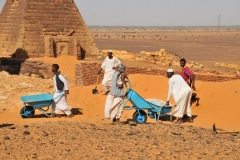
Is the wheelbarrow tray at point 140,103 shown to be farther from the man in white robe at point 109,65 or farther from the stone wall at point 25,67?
the stone wall at point 25,67

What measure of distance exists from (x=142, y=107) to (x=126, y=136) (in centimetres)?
181

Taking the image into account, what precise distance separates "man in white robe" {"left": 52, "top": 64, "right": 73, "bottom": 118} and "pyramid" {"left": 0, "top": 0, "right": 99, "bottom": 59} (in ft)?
35.9

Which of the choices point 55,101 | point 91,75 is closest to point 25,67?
point 91,75

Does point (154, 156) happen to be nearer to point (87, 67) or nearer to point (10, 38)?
point (87, 67)

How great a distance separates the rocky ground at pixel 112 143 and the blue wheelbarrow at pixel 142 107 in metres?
0.97

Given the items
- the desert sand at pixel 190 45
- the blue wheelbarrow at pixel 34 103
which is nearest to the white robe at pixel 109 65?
the blue wheelbarrow at pixel 34 103

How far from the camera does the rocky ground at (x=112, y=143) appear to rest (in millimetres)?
5398

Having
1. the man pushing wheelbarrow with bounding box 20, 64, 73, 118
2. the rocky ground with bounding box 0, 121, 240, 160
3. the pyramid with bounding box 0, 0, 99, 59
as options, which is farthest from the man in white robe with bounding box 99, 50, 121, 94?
the pyramid with bounding box 0, 0, 99, 59

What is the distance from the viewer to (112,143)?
233 inches

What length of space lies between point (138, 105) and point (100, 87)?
11.8 ft

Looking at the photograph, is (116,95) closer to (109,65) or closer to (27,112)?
(27,112)

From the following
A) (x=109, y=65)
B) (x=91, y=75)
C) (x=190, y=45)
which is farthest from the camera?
(x=190, y=45)

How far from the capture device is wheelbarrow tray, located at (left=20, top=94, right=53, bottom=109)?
843 centimetres

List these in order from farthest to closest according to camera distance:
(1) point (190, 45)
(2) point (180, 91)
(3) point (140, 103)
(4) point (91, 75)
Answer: (1) point (190, 45)
(4) point (91, 75)
(2) point (180, 91)
(3) point (140, 103)
